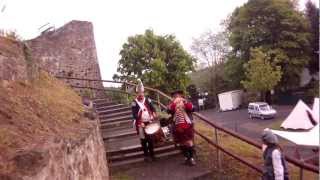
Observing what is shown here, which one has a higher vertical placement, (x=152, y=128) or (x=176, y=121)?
(x=176, y=121)

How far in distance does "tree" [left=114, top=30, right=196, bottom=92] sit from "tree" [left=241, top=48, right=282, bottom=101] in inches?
330

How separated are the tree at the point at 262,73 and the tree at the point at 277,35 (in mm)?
1414

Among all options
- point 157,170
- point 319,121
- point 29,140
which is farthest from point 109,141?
point 319,121

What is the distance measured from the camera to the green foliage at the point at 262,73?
40.8m

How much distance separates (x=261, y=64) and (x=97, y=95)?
24327mm

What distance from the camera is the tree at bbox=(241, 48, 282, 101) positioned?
40.8 meters

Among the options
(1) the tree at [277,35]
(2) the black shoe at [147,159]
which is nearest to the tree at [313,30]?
(1) the tree at [277,35]

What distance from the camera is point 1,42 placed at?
24.2ft

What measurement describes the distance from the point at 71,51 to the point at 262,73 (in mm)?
21988

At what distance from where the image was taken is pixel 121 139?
432 inches

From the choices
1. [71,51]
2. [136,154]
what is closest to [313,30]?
[71,51]

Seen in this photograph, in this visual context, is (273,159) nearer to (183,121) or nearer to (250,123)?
(183,121)

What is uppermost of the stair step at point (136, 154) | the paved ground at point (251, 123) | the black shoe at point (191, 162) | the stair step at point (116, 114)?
the stair step at point (116, 114)

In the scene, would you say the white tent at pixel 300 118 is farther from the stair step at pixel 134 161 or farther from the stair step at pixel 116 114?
the stair step at pixel 116 114
